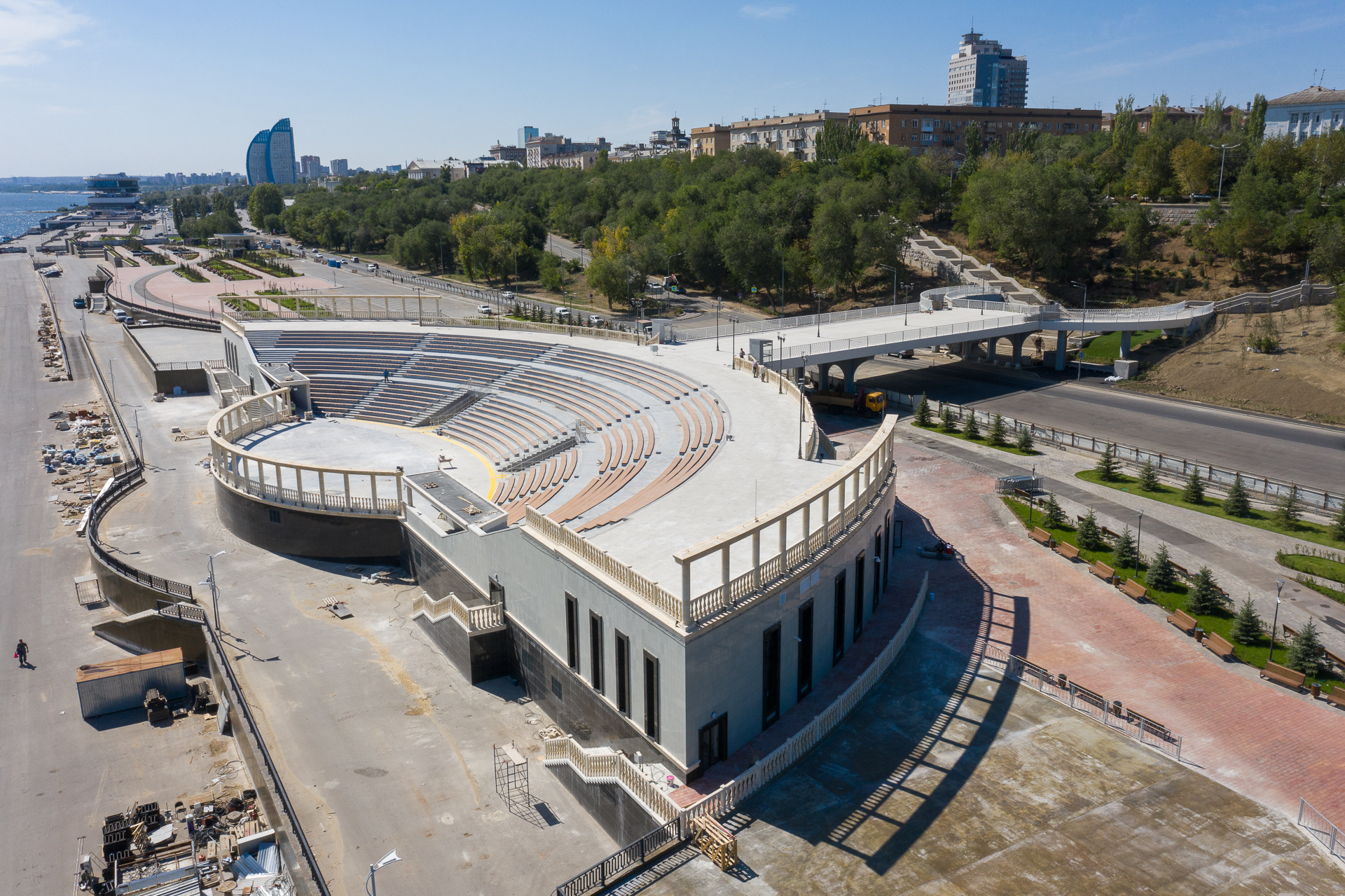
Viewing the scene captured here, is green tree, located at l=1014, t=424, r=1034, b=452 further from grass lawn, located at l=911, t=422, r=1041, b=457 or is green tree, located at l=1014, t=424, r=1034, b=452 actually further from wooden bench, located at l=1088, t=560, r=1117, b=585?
wooden bench, located at l=1088, t=560, r=1117, b=585

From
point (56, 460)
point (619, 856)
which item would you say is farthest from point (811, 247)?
point (619, 856)

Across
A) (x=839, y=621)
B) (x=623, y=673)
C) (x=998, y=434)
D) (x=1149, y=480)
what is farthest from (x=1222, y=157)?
(x=623, y=673)

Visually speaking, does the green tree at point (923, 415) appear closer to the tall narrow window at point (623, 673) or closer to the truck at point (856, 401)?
the truck at point (856, 401)

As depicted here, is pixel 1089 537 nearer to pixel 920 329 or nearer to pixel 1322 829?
pixel 1322 829

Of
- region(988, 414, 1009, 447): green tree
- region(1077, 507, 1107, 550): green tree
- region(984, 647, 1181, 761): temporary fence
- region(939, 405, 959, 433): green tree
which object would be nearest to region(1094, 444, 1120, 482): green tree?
region(988, 414, 1009, 447): green tree

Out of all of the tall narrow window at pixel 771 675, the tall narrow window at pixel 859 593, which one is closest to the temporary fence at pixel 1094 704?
the tall narrow window at pixel 859 593

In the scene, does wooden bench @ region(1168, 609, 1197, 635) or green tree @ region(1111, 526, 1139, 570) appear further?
green tree @ region(1111, 526, 1139, 570)
